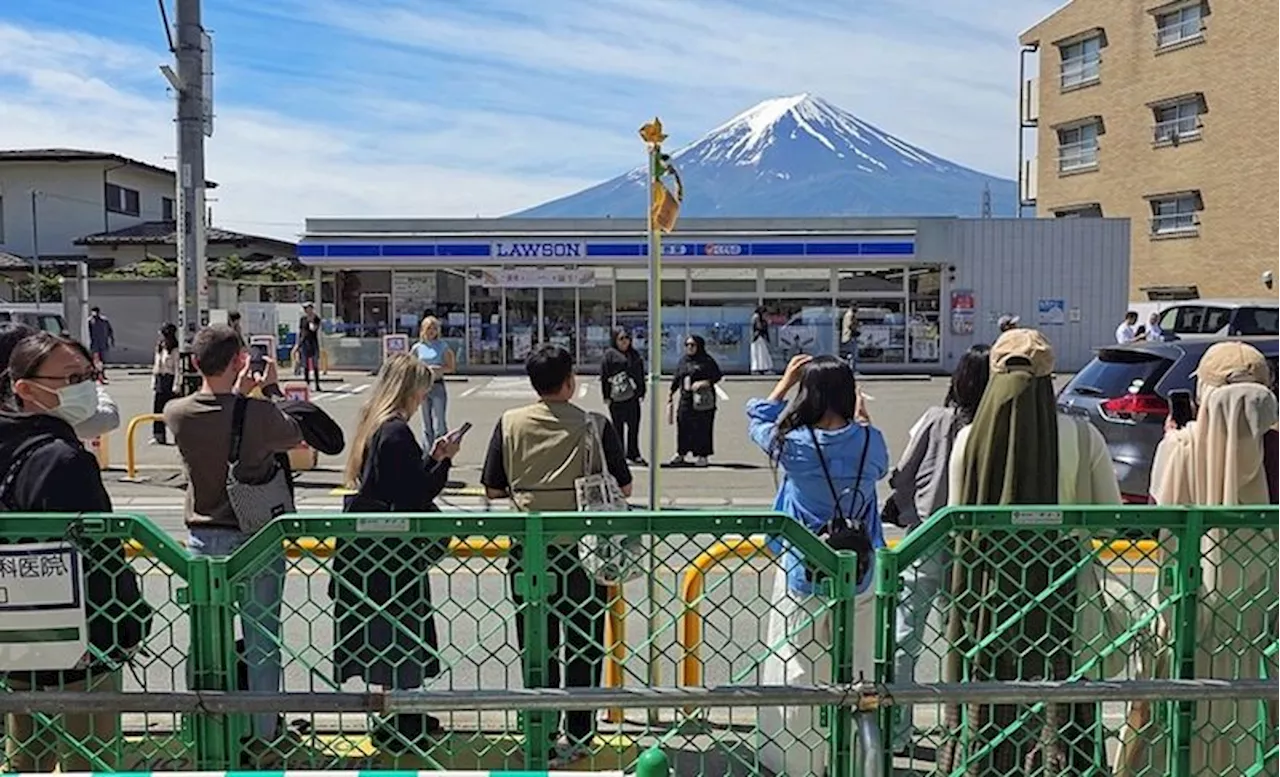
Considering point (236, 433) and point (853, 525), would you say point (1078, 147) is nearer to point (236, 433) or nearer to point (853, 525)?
point (853, 525)

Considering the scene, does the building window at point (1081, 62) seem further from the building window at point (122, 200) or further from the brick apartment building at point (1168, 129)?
the building window at point (122, 200)

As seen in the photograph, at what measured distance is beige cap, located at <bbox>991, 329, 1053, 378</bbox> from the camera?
145 inches

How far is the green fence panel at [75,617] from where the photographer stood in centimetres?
301

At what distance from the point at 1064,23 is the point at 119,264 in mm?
37378

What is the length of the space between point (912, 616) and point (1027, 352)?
3.19 ft

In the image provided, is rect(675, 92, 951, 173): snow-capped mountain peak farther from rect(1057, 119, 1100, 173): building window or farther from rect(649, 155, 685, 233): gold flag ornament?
rect(649, 155, 685, 233): gold flag ornament

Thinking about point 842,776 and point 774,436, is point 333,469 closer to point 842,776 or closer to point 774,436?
point 774,436

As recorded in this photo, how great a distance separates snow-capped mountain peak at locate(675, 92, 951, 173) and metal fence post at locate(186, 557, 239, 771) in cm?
12475

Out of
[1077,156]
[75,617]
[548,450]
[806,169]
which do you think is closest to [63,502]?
[75,617]

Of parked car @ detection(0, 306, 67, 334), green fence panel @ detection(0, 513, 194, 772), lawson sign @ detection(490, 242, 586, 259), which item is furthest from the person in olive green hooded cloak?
lawson sign @ detection(490, 242, 586, 259)

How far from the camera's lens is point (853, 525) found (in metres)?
3.98

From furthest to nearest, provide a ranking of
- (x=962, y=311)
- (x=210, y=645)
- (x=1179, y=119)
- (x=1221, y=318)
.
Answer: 1. (x=1179, y=119)
2. (x=962, y=311)
3. (x=1221, y=318)
4. (x=210, y=645)

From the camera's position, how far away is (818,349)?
2719 centimetres

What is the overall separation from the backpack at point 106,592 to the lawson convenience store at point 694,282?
2290cm
